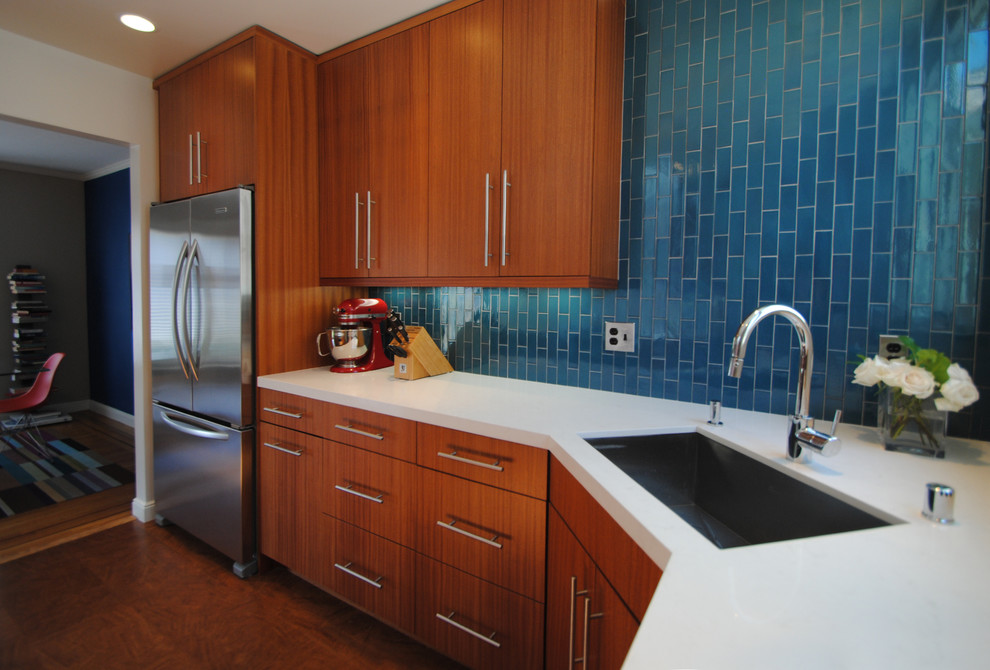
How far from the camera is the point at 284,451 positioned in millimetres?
2057

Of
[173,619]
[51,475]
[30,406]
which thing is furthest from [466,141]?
[30,406]

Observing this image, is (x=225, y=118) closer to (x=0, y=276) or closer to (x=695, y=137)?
(x=695, y=137)

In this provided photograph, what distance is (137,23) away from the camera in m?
2.05

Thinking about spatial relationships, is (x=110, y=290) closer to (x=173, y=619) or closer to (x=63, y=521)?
(x=63, y=521)

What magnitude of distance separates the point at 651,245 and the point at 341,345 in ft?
4.67

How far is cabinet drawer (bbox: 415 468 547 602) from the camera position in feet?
4.54

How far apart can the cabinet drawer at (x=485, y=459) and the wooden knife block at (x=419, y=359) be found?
0.52 metres

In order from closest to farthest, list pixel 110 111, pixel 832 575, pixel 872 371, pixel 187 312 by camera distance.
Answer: pixel 832 575 → pixel 872 371 → pixel 187 312 → pixel 110 111

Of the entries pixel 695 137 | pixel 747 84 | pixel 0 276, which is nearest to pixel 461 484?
pixel 695 137

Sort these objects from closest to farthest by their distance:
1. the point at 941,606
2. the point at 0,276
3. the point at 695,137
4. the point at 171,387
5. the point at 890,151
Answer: the point at 941,606 < the point at 890,151 < the point at 695,137 < the point at 171,387 < the point at 0,276

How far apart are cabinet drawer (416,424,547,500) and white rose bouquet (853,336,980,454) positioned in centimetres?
86

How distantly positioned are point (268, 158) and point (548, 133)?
1292 mm

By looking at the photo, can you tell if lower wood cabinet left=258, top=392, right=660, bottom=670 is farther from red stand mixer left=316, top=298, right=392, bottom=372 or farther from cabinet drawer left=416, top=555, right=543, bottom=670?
red stand mixer left=316, top=298, right=392, bottom=372

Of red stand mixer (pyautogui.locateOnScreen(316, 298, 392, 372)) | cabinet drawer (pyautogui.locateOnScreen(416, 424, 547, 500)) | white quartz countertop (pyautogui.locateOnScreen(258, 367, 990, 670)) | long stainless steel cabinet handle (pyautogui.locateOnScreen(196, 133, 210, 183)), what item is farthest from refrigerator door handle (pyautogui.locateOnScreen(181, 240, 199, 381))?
white quartz countertop (pyautogui.locateOnScreen(258, 367, 990, 670))
